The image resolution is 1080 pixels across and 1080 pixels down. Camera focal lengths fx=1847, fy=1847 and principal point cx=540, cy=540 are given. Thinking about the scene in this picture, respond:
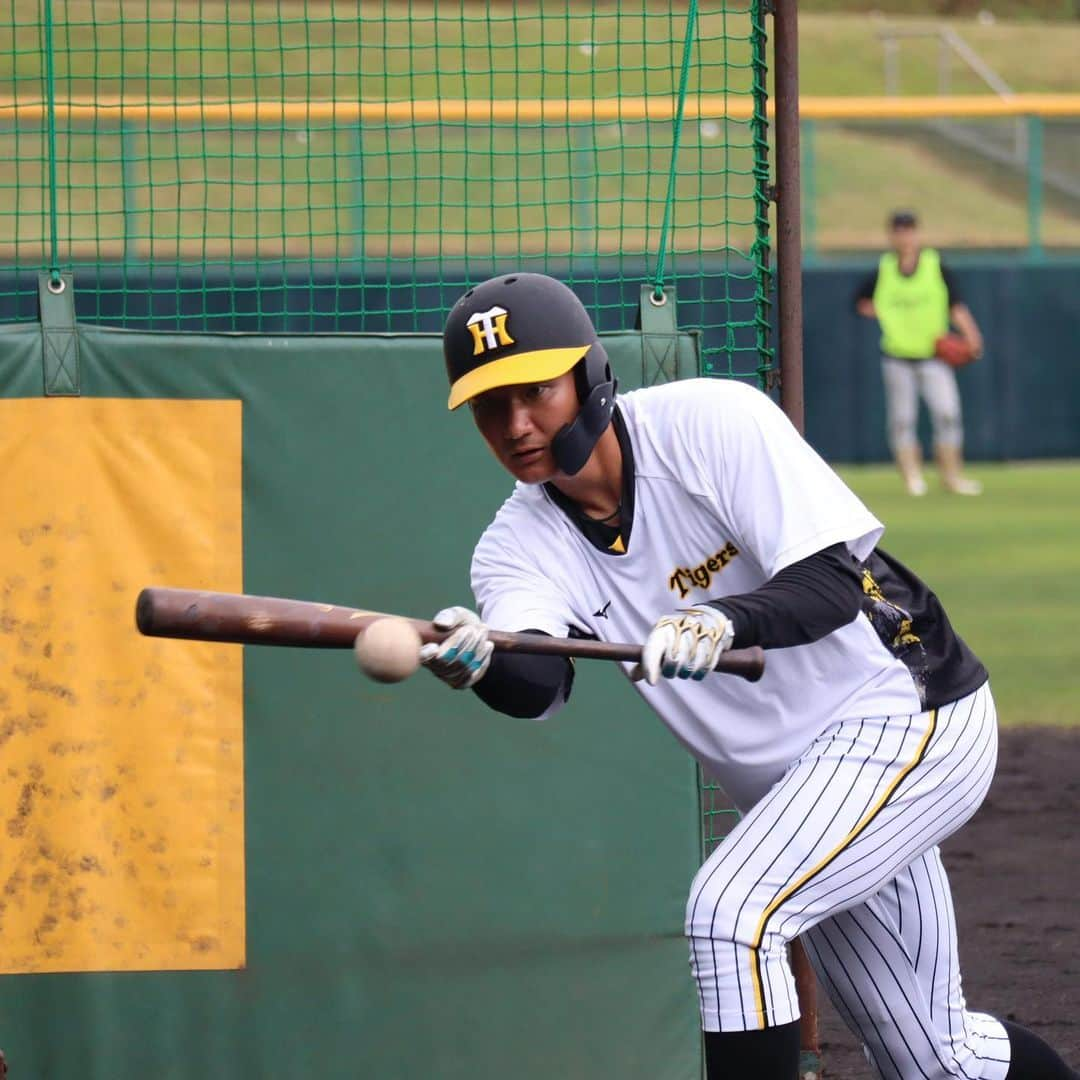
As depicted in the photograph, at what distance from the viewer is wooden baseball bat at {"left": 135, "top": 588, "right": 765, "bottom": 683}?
2998mm

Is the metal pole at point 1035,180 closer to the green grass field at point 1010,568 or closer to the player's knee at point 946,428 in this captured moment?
the green grass field at point 1010,568

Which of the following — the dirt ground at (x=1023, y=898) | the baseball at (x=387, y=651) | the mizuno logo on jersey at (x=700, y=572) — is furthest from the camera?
the dirt ground at (x=1023, y=898)

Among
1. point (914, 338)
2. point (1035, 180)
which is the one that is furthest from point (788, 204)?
point (1035, 180)

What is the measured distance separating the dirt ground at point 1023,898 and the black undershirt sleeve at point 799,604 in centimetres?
190

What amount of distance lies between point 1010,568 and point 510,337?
9394 mm

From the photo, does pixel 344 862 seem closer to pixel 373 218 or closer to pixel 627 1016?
pixel 627 1016

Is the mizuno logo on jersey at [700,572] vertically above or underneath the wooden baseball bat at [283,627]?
above

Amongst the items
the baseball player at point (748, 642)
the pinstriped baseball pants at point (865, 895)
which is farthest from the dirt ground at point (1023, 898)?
the baseball player at point (748, 642)

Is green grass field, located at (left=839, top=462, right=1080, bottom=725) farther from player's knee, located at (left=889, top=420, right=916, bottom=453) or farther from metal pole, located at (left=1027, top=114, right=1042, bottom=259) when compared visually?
metal pole, located at (left=1027, top=114, right=1042, bottom=259)

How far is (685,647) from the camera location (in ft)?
9.66

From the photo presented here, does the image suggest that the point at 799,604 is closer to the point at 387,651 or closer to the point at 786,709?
Answer: the point at 786,709

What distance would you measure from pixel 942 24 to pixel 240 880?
1320 inches

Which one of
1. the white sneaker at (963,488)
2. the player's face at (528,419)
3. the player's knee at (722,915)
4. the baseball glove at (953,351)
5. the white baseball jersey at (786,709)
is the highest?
the baseball glove at (953,351)

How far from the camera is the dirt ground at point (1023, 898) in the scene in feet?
16.0
